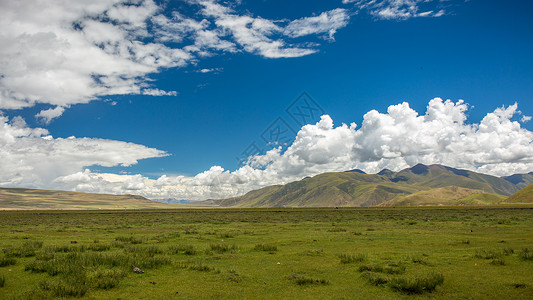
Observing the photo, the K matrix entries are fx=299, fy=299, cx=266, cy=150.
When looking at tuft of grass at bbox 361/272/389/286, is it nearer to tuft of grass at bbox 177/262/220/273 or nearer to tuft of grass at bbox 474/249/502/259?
tuft of grass at bbox 177/262/220/273

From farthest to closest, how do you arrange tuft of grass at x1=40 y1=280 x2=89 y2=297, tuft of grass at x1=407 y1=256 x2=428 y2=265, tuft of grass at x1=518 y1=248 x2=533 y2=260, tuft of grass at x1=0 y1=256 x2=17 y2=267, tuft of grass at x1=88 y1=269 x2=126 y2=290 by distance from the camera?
tuft of grass at x1=407 y1=256 x2=428 y2=265 → tuft of grass at x1=518 y1=248 x2=533 y2=260 → tuft of grass at x1=0 y1=256 x2=17 y2=267 → tuft of grass at x1=88 y1=269 x2=126 y2=290 → tuft of grass at x1=40 y1=280 x2=89 y2=297

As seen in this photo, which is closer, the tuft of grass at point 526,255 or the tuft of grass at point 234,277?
the tuft of grass at point 234,277

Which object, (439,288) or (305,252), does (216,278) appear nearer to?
(305,252)

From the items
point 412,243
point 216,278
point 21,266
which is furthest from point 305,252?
point 21,266

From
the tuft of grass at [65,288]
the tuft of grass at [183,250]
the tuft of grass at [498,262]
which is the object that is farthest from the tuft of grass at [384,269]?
the tuft of grass at [65,288]

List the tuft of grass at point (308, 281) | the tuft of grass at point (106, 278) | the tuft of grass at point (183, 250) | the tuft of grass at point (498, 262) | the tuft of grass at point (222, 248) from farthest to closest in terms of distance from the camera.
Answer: the tuft of grass at point (222, 248) < the tuft of grass at point (183, 250) < the tuft of grass at point (498, 262) < the tuft of grass at point (308, 281) < the tuft of grass at point (106, 278)

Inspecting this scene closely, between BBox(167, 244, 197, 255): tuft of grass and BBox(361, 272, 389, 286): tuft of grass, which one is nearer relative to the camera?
BBox(361, 272, 389, 286): tuft of grass

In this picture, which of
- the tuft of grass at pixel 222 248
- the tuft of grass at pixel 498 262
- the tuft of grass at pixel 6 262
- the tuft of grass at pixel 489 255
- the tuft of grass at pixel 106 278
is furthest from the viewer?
the tuft of grass at pixel 222 248

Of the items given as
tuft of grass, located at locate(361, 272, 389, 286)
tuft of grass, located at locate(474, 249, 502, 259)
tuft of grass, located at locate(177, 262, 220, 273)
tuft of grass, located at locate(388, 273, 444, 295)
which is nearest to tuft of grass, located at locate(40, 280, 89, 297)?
tuft of grass, located at locate(177, 262, 220, 273)

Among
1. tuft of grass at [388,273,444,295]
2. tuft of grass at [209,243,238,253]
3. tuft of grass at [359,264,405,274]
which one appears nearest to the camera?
tuft of grass at [388,273,444,295]

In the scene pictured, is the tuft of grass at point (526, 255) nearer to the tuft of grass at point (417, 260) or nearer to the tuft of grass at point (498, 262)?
the tuft of grass at point (498, 262)

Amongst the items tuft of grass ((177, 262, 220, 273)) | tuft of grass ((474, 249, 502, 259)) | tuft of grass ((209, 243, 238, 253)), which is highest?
tuft of grass ((474, 249, 502, 259))

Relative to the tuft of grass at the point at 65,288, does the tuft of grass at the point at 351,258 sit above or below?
below

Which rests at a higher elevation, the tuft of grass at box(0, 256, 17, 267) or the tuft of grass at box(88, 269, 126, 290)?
the tuft of grass at box(88, 269, 126, 290)
